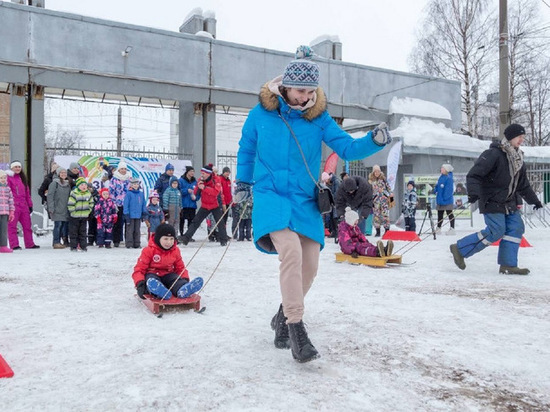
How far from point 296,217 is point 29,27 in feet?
42.3

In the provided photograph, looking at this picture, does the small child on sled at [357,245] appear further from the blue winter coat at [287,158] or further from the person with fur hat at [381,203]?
the person with fur hat at [381,203]

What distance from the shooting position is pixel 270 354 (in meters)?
3.16

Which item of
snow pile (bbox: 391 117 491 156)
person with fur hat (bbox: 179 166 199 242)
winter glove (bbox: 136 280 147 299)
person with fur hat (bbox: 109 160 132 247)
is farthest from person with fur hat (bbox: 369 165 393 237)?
winter glove (bbox: 136 280 147 299)

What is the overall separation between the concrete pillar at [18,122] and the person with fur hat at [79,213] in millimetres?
5162

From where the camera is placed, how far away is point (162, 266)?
477 centimetres

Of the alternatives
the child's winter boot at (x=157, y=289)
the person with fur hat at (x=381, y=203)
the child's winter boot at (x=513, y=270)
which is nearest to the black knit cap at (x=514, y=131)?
the child's winter boot at (x=513, y=270)

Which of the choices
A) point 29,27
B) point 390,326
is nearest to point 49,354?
point 390,326

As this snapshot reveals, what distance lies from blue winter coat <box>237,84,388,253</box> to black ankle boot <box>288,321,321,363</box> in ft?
1.78

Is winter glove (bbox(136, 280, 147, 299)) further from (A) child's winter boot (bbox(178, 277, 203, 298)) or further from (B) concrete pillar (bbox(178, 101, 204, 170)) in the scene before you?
(B) concrete pillar (bbox(178, 101, 204, 170))

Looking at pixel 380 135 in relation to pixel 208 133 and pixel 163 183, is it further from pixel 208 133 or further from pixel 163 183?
pixel 208 133

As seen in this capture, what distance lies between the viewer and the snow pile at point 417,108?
19.6m

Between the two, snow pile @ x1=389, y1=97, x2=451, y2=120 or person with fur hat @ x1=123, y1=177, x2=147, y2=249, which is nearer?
person with fur hat @ x1=123, y1=177, x2=147, y2=249

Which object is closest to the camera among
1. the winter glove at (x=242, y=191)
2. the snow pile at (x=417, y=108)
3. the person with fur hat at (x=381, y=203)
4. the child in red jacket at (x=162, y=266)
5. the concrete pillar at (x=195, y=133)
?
the winter glove at (x=242, y=191)

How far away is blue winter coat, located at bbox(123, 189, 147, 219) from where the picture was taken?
10.2 metres
